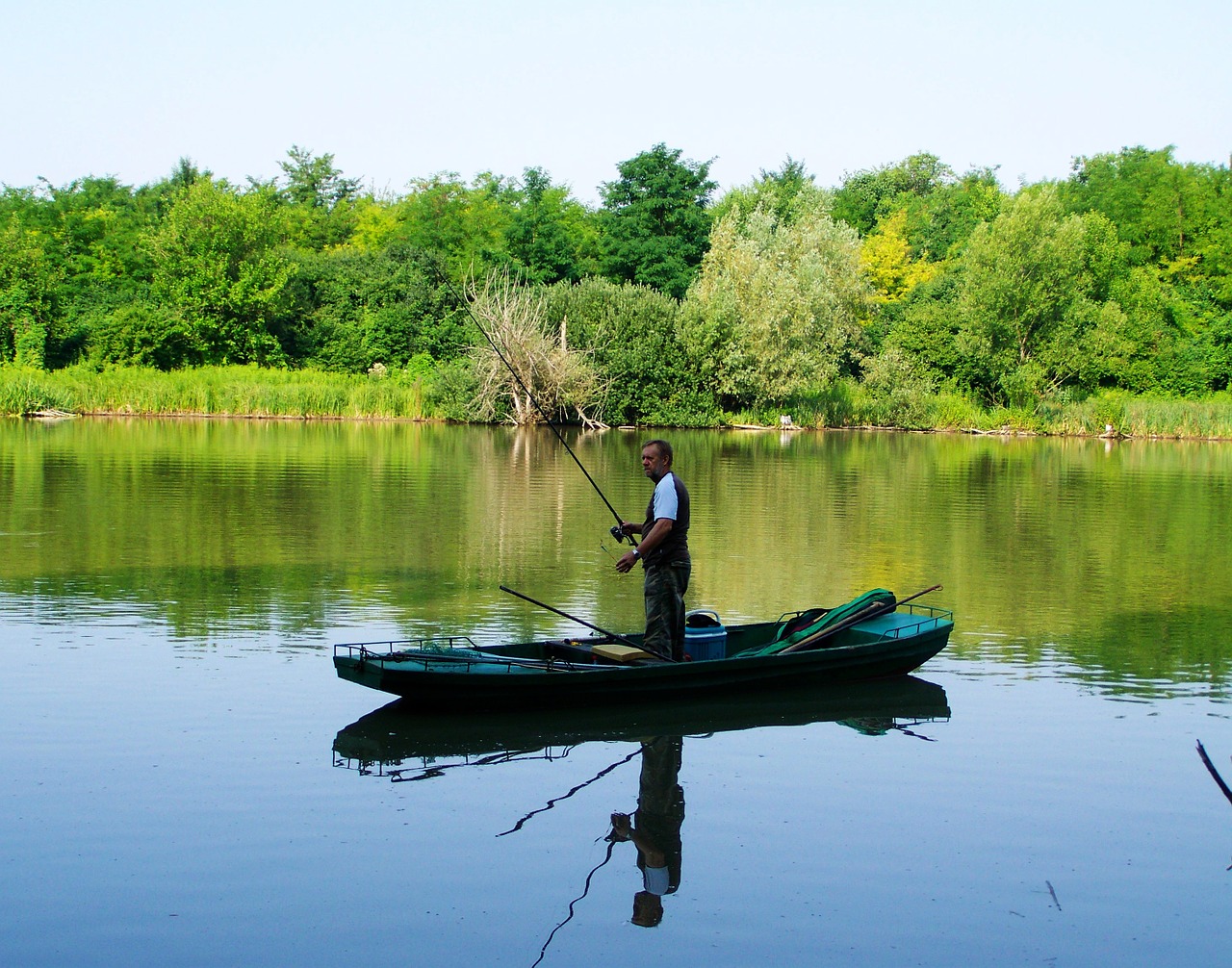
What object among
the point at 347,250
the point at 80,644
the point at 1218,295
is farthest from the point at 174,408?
the point at 1218,295

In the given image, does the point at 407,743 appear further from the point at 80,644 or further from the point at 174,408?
the point at 174,408

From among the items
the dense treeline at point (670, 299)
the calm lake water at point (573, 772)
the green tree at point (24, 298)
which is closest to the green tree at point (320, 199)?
the dense treeline at point (670, 299)

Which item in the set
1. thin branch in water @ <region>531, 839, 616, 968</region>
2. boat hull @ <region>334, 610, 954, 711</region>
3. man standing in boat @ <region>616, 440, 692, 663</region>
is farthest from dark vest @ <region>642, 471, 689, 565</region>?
thin branch in water @ <region>531, 839, 616, 968</region>

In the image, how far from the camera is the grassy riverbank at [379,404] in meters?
48.8

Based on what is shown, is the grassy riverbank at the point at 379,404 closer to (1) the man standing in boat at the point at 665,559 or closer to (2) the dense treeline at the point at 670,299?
(2) the dense treeline at the point at 670,299

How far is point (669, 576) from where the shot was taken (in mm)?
9688

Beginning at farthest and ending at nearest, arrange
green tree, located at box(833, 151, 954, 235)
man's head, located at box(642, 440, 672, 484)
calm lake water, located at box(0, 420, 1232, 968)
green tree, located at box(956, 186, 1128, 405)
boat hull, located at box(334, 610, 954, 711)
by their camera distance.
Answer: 1. green tree, located at box(833, 151, 954, 235)
2. green tree, located at box(956, 186, 1128, 405)
3. man's head, located at box(642, 440, 672, 484)
4. boat hull, located at box(334, 610, 954, 711)
5. calm lake water, located at box(0, 420, 1232, 968)

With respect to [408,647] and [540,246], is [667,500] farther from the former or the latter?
[540,246]

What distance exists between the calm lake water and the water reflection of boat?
4cm

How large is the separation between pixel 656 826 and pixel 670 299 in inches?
1849

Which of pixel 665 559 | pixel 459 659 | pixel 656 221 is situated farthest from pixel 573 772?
pixel 656 221

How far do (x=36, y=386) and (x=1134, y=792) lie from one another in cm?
4643

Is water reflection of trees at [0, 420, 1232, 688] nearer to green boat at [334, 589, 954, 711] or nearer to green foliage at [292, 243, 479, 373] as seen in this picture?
green boat at [334, 589, 954, 711]

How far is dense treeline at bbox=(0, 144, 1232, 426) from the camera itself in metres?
50.7
